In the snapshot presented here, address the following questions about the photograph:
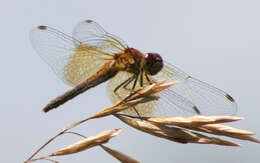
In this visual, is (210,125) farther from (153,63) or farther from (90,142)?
(153,63)

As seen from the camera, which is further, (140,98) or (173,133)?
(140,98)

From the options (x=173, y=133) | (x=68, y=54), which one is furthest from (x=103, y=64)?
(x=173, y=133)

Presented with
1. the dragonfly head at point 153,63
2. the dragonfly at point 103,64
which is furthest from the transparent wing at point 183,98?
the dragonfly head at point 153,63

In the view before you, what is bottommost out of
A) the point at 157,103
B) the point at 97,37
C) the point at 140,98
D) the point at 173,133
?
the point at 157,103

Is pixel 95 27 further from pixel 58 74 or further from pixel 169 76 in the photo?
pixel 169 76

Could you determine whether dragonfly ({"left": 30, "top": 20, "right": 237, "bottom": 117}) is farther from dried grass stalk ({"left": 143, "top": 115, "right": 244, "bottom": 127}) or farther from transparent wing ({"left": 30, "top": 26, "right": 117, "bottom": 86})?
dried grass stalk ({"left": 143, "top": 115, "right": 244, "bottom": 127})

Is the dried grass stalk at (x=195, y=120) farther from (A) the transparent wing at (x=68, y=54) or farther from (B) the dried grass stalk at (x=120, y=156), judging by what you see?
(A) the transparent wing at (x=68, y=54)
